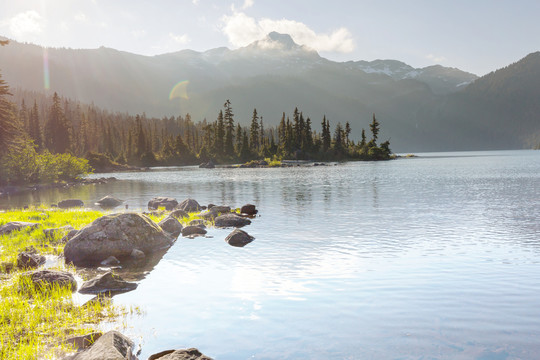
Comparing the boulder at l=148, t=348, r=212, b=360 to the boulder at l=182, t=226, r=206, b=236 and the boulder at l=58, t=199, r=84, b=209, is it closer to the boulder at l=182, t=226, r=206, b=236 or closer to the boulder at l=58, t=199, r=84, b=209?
the boulder at l=182, t=226, r=206, b=236

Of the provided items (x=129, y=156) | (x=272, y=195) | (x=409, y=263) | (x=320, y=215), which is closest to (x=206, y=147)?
(x=129, y=156)

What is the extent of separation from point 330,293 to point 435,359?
4126 millimetres

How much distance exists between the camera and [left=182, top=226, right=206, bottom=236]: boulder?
70.6 feet

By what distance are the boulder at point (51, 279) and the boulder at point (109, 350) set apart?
5.21 metres

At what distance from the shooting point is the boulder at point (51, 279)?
38.0ft

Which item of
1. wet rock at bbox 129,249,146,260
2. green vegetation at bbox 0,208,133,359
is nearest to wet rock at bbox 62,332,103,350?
green vegetation at bbox 0,208,133,359

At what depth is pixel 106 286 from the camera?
39.5ft

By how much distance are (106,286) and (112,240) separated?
14.6 feet

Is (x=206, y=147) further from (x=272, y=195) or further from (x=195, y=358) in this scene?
(x=195, y=358)

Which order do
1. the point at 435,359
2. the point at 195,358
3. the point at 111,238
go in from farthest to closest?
the point at 111,238, the point at 435,359, the point at 195,358

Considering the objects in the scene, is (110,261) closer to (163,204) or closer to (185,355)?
(185,355)

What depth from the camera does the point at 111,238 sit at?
53.1 ft

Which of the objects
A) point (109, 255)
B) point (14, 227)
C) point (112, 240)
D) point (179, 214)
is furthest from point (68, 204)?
point (109, 255)

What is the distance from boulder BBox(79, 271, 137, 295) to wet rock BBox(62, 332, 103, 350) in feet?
12.0
